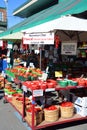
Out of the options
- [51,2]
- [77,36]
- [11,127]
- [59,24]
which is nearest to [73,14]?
[59,24]

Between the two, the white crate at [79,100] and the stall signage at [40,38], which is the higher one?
the stall signage at [40,38]

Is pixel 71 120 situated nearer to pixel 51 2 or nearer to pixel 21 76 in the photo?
pixel 21 76

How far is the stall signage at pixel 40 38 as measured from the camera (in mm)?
5547

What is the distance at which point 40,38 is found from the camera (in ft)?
18.9

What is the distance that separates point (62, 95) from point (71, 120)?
151 centimetres

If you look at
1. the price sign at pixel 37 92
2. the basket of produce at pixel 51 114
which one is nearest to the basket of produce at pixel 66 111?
the basket of produce at pixel 51 114

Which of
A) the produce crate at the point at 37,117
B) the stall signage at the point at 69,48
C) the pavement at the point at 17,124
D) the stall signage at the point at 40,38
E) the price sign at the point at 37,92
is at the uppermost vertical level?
the stall signage at the point at 40,38

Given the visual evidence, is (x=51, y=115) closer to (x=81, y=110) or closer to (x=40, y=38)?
(x=81, y=110)

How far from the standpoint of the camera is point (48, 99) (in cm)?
650

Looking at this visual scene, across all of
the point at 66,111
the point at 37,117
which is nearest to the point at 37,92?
the point at 37,117

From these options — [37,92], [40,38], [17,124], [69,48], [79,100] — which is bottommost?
[17,124]

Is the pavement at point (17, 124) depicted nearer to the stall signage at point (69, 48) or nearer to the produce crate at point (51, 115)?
the produce crate at point (51, 115)

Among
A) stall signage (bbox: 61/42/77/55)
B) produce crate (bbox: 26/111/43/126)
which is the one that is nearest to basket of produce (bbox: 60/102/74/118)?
produce crate (bbox: 26/111/43/126)

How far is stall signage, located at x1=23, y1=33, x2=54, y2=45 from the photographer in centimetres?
555
